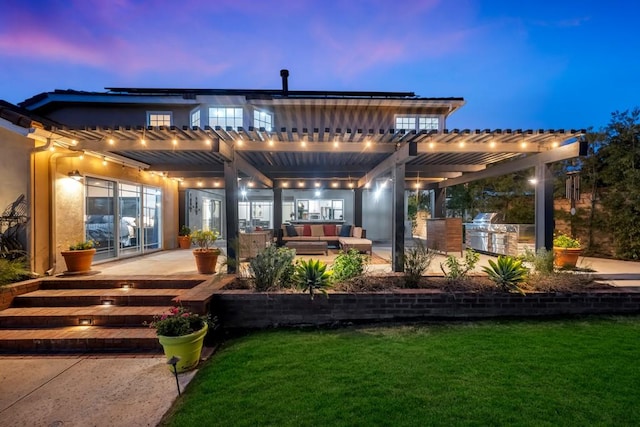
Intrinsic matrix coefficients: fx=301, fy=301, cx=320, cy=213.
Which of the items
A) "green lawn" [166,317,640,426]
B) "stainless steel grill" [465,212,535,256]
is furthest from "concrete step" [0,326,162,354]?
"stainless steel grill" [465,212,535,256]

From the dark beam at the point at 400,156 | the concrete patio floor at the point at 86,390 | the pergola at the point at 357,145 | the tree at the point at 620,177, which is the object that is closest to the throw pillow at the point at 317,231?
the dark beam at the point at 400,156

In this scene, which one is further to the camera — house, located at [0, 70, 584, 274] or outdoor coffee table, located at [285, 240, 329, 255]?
outdoor coffee table, located at [285, 240, 329, 255]

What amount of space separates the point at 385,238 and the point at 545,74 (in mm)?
105814

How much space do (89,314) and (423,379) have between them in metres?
4.61

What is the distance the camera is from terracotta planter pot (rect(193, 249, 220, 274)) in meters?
5.90

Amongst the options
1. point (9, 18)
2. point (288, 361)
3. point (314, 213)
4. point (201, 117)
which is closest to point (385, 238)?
point (314, 213)

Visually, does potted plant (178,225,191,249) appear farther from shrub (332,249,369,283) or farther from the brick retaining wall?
shrub (332,249,369,283)

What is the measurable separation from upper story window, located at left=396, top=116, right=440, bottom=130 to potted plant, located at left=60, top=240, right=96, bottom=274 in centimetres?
1009

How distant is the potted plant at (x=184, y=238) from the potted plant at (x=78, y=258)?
5.05 m

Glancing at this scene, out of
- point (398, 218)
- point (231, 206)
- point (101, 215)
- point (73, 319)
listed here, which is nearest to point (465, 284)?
point (398, 218)

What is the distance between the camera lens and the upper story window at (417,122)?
11.3 meters

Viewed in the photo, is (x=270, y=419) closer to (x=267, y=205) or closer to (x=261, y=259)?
(x=261, y=259)

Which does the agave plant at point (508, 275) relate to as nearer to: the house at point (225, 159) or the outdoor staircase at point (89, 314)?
the house at point (225, 159)

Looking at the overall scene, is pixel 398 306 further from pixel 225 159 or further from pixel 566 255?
pixel 566 255
